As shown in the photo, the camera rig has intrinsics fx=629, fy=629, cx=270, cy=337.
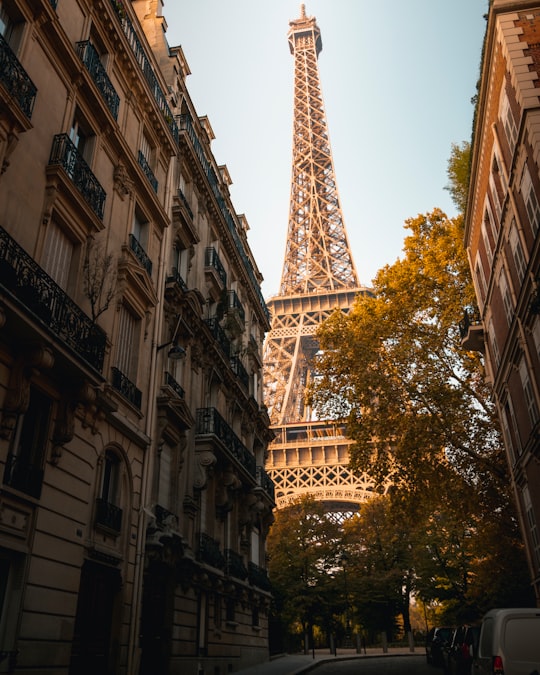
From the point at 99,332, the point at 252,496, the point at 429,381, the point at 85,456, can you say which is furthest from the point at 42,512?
the point at 429,381

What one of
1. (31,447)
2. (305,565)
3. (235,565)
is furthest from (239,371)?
(305,565)

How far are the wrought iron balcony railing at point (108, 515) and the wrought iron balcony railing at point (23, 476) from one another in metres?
2.47

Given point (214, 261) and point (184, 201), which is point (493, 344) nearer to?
point (214, 261)

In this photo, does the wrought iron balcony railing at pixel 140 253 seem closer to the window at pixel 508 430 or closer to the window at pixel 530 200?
the window at pixel 530 200

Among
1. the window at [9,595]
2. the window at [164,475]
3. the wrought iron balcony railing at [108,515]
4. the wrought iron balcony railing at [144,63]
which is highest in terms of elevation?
the wrought iron balcony railing at [144,63]

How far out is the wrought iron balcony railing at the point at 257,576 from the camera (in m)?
25.7

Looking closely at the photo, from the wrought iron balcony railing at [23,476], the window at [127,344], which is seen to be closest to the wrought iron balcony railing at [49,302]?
the window at [127,344]

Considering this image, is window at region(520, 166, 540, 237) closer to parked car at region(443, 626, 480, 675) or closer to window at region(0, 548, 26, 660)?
parked car at region(443, 626, 480, 675)

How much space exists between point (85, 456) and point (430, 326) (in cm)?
1853

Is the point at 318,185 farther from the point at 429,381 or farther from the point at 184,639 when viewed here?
the point at 184,639

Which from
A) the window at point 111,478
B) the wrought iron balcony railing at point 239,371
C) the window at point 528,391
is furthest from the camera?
the wrought iron balcony railing at point 239,371

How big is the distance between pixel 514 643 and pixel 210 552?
500 inches

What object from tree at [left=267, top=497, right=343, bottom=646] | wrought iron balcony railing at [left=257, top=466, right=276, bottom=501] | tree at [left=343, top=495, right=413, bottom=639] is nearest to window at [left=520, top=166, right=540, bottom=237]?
wrought iron balcony railing at [left=257, top=466, right=276, bottom=501]

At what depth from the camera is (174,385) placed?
19.1 meters
